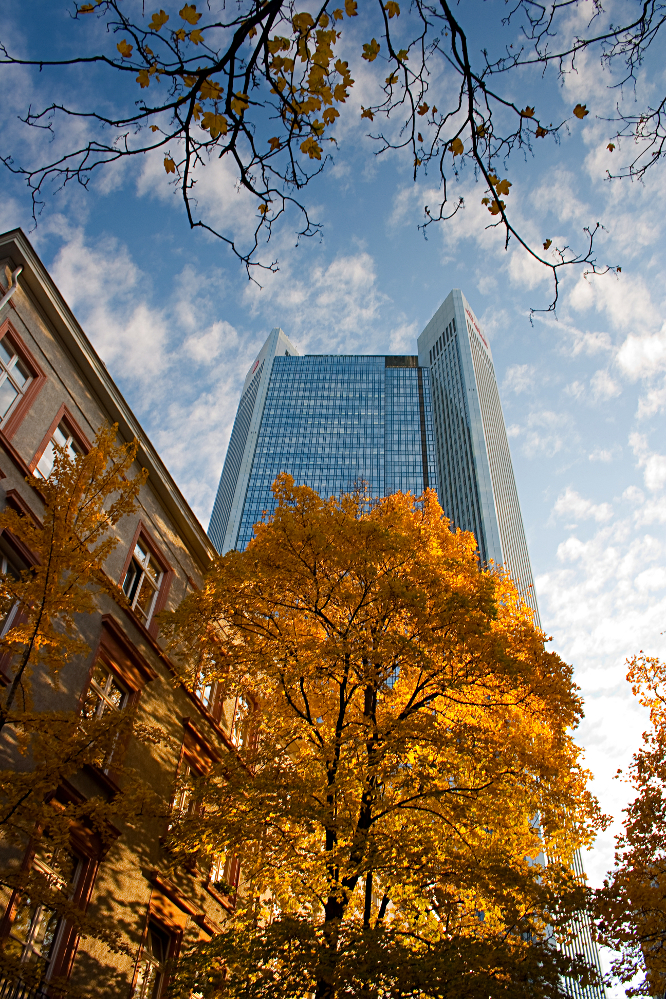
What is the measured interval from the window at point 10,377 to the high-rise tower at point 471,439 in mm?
95706

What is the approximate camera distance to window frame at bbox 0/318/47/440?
12227 millimetres

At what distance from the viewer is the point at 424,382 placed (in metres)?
139

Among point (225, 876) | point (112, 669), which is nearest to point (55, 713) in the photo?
point (112, 669)

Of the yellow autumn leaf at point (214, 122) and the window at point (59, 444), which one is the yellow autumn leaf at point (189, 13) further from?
the window at point (59, 444)

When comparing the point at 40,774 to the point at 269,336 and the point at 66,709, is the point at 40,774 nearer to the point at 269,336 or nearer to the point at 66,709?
the point at 66,709

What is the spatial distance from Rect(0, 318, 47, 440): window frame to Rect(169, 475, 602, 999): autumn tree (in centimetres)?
467

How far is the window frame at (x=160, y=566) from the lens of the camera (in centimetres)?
1550

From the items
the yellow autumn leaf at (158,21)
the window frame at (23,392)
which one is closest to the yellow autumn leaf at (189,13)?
the yellow autumn leaf at (158,21)

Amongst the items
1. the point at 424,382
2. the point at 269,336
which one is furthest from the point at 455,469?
the point at 269,336

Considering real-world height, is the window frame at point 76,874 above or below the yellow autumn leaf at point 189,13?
below

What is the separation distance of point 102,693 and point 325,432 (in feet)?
382

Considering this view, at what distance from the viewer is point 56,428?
13.8 metres

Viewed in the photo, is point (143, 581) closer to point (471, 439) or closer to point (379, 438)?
point (379, 438)

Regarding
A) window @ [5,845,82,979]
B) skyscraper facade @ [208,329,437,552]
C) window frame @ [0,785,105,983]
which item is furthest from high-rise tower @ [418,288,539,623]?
window @ [5,845,82,979]
